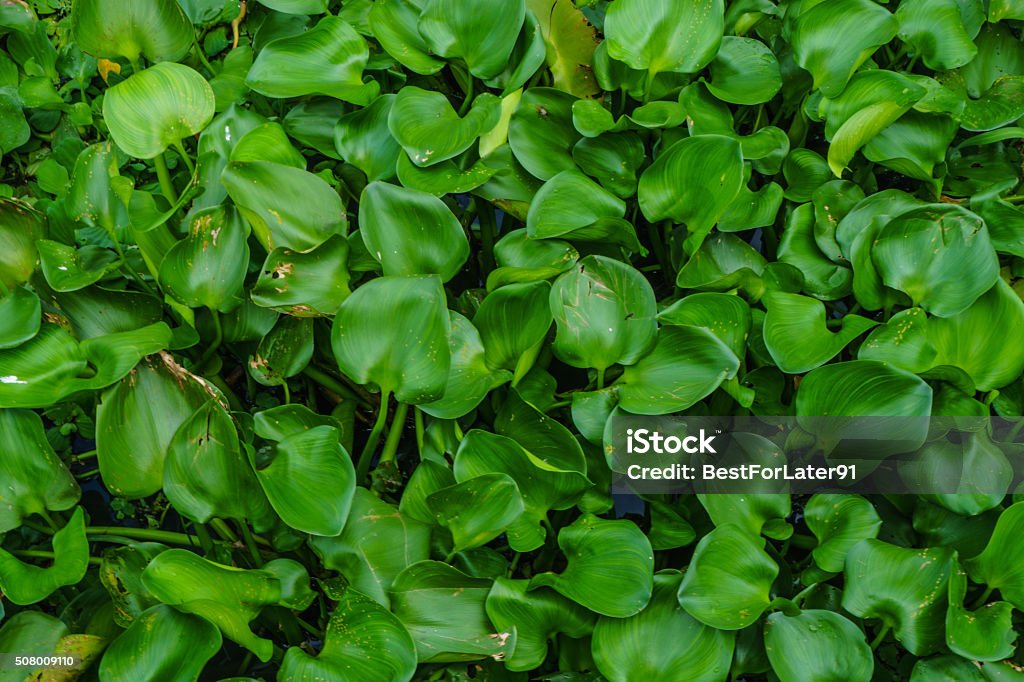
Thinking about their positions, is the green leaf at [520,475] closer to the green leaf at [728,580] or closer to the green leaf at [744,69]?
the green leaf at [728,580]

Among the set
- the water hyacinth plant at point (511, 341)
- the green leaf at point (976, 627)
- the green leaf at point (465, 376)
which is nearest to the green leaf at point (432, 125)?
the water hyacinth plant at point (511, 341)

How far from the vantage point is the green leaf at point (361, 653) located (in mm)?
860

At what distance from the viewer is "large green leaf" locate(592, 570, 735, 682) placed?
0.90m

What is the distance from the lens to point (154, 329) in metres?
1.02

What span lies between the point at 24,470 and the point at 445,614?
1.63ft

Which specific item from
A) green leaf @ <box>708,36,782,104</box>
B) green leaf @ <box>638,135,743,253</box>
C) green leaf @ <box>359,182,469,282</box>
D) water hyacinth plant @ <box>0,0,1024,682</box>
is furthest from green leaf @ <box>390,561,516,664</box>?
green leaf @ <box>708,36,782,104</box>

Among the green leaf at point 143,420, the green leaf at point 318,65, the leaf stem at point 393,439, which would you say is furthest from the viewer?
the green leaf at point 318,65

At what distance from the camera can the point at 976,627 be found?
869 mm

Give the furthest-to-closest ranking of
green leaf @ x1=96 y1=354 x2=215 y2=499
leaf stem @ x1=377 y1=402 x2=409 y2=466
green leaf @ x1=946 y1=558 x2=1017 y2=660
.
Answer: leaf stem @ x1=377 y1=402 x2=409 y2=466 < green leaf @ x1=96 y1=354 x2=215 y2=499 < green leaf @ x1=946 y1=558 x2=1017 y2=660

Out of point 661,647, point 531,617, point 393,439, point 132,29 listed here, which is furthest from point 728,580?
point 132,29

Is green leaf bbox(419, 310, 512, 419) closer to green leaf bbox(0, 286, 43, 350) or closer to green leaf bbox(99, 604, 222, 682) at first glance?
green leaf bbox(99, 604, 222, 682)

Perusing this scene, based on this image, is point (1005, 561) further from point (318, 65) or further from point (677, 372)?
point (318, 65)

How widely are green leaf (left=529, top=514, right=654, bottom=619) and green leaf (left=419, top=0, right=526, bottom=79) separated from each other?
0.60 meters

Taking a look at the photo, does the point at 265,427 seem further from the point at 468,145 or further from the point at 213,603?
the point at 468,145
